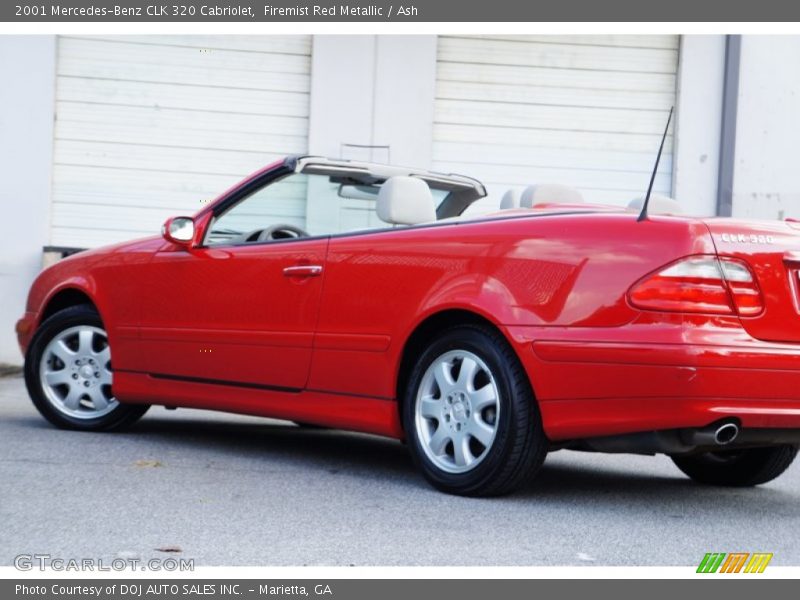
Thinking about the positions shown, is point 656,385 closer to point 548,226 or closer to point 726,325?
point 726,325

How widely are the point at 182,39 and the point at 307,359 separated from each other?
863 centimetres

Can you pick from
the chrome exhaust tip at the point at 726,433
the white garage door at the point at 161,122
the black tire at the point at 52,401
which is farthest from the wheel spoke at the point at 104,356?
the white garage door at the point at 161,122

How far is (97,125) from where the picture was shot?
1414 centimetres

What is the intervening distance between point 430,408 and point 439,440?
0.43 feet

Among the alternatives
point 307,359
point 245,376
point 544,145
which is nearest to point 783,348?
point 307,359

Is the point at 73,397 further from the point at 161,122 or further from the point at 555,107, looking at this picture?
the point at 555,107

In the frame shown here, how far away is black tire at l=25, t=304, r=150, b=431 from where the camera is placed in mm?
7410

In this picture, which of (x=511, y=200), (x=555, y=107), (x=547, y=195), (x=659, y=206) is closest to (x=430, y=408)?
(x=547, y=195)

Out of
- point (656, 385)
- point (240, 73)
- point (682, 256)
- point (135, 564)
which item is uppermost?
point (240, 73)

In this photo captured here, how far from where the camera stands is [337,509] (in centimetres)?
517

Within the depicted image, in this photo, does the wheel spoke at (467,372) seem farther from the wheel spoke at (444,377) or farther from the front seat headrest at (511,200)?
the front seat headrest at (511,200)

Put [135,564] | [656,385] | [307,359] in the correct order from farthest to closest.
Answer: [307,359], [656,385], [135,564]

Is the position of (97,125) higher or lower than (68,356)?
higher

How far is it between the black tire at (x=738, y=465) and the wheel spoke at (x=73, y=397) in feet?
10.2
